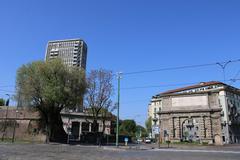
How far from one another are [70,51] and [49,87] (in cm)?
11610

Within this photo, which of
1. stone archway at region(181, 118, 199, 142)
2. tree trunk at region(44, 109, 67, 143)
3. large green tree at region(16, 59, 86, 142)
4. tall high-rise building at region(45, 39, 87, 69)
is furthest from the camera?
tall high-rise building at region(45, 39, 87, 69)

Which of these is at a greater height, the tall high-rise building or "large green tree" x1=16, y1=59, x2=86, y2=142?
the tall high-rise building

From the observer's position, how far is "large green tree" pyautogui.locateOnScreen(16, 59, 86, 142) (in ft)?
134

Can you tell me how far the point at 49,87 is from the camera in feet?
131

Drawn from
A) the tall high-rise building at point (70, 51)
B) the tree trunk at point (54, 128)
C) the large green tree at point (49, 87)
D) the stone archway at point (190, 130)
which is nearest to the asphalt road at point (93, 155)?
the large green tree at point (49, 87)

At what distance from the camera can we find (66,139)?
48844 millimetres

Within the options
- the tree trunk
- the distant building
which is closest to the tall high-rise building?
the distant building

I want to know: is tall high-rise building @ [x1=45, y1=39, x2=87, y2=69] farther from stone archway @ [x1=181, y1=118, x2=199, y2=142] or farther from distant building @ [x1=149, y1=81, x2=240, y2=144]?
stone archway @ [x1=181, y1=118, x2=199, y2=142]

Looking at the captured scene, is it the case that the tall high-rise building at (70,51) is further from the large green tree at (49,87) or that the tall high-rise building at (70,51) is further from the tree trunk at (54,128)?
the large green tree at (49,87)

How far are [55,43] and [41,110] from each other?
118 meters

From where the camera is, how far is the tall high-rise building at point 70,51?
152 meters

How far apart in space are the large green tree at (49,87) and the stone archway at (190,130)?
32.1 m

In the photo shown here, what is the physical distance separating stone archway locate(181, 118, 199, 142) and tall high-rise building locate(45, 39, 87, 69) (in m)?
93.1

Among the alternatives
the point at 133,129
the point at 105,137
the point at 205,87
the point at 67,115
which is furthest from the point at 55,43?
the point at 105,137
